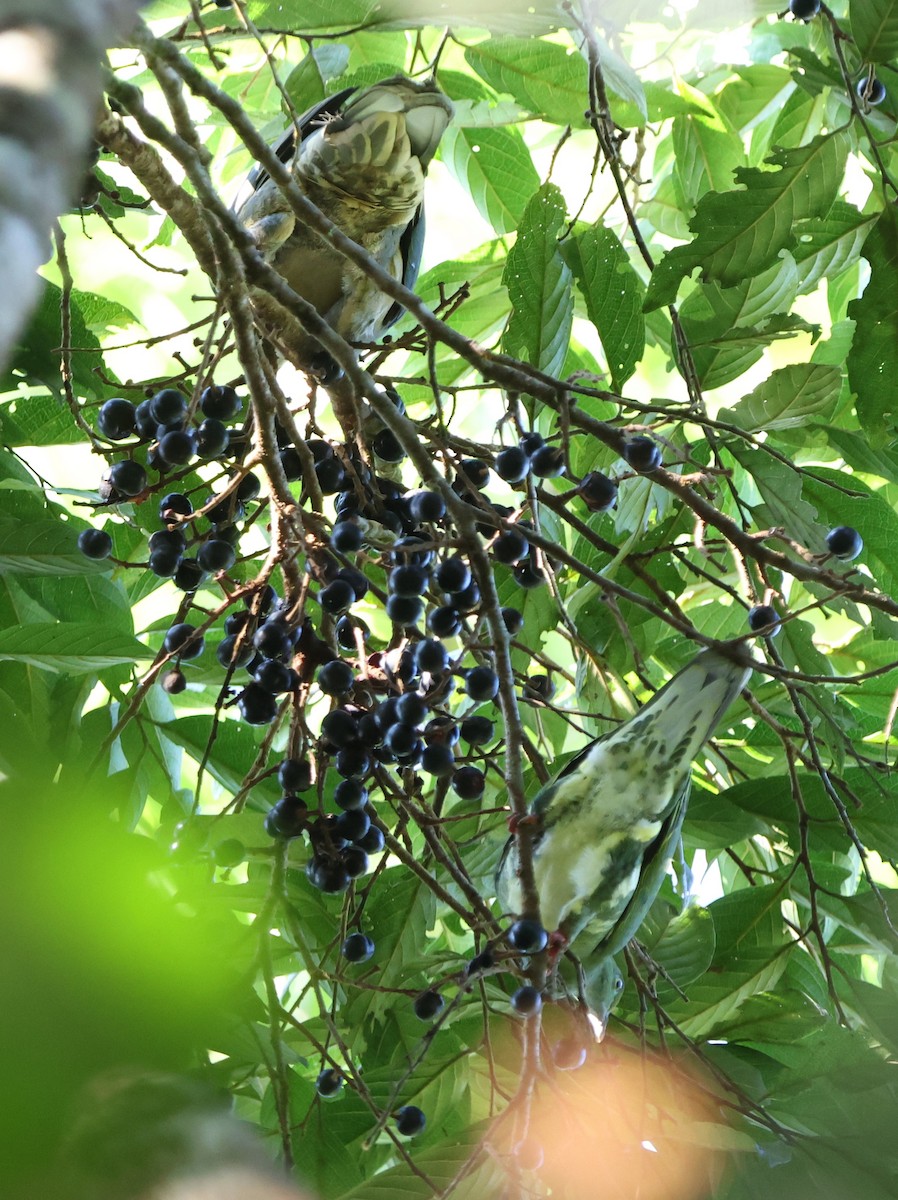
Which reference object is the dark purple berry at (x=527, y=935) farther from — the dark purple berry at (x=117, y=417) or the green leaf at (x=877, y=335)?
the green leaf at (x=877, y=335)

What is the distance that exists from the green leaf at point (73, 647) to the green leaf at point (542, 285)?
588 millimetres

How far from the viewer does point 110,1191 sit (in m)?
0.26

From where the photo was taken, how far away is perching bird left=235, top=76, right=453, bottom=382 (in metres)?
1.37

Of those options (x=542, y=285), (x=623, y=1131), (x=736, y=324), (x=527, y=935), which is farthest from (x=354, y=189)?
(x=623, y=1131)

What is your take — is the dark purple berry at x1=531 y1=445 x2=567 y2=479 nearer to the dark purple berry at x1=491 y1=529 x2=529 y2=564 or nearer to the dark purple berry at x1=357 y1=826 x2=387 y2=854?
the dark purple berry at x1=491 y1=529 x2=529 y2=564

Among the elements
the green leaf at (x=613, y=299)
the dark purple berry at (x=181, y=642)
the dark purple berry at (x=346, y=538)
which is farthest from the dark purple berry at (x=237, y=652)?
the green leaf at (x=613, y=299)

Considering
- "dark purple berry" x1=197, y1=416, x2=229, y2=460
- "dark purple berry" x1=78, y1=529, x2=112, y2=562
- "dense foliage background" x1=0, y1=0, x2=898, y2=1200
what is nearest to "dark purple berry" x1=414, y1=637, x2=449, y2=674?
"dense foliage background" x1=0, y1=0, x2=898, y2=1200

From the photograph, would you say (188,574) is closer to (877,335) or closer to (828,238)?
(877,335)

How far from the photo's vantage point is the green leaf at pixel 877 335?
1309 mm

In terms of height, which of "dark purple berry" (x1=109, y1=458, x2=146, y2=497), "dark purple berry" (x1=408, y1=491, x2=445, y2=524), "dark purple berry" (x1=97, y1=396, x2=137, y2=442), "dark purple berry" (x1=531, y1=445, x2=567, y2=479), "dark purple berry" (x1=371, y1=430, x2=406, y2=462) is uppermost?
"dark purple berry" (x1=97, y1=396, x2=137, y2=442)

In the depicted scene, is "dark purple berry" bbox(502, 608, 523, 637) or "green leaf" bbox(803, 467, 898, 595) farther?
"green leaf" bbox(803, 467, 898, 595)

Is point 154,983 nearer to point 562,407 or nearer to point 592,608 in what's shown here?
point 562,407

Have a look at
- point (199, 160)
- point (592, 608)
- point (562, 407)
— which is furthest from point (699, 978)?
point (199, 160)

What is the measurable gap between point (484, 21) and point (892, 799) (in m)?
1.09
